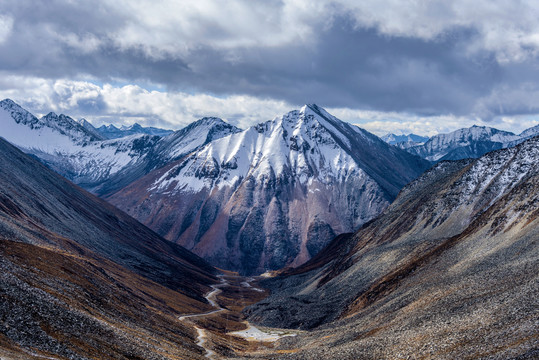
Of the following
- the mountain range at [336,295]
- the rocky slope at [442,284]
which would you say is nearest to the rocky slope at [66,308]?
the mountain range at [336,295]

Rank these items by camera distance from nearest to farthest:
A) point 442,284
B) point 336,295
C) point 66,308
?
point 66,308 → point 442,284 → point 336,295

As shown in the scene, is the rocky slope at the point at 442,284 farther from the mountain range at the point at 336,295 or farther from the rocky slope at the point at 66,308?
the rocky slope at the point at 66,308

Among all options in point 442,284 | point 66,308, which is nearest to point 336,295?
point 442,284

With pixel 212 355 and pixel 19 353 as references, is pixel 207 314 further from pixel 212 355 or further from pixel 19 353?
pixel 19 353

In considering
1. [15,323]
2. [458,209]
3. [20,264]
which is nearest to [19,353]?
[15,323]

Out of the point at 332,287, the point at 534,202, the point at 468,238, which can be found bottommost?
the point at 332,287

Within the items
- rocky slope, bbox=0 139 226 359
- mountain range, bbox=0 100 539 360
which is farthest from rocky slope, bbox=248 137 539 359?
rocky slope, bbox=0 139 226 359

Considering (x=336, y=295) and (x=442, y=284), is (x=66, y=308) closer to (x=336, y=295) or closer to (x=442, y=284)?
(x=442, y=284)

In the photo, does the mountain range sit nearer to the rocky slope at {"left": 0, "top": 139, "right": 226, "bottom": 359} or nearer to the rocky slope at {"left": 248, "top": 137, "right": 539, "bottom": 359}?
the rocky slope at {"left": 0, "top": 139, "right": 226, "bottom": 359}

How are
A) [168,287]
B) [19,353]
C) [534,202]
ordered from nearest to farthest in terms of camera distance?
[19,353]
[534,202]
[168,287]
